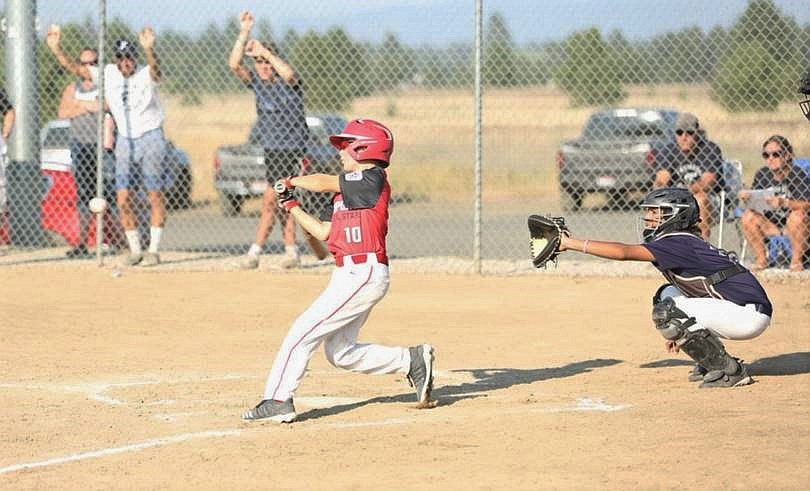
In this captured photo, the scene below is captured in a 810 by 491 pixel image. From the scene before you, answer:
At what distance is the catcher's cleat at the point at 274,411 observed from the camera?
6.78 metres

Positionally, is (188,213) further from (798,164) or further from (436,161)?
(798,164)

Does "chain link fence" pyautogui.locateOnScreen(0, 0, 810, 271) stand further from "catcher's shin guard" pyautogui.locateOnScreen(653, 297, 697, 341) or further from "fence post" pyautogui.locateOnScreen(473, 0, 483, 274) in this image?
"catcher's shin guard" pyautogui.locateOnScreen(653, 297, 697, 341)

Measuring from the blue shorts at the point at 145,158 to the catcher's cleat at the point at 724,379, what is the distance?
7125mm

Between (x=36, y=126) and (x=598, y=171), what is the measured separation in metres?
7.91

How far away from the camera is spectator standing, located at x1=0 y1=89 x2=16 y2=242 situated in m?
14.2

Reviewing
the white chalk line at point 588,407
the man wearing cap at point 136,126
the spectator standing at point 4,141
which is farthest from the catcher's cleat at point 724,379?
the spectator standing at point 4,141

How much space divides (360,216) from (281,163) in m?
6.42

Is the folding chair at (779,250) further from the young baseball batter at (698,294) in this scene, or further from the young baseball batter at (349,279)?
the young baseball batter at (349,279)

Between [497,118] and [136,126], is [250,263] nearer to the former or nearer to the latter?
[136,126]

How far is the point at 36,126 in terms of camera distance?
15109mm

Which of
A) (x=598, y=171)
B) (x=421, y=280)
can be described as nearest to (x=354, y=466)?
(x=421, y=280)

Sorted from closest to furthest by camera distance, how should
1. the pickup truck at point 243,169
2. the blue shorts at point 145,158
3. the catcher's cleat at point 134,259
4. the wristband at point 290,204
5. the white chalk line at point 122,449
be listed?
the white chalk line at point 122,449
the wristband at point 290,204
the blue shorts at point 145,158
the catcher's cleat at point 134,259
the pickup truck at point 243,169

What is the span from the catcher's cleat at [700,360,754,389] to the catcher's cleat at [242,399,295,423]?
251cm

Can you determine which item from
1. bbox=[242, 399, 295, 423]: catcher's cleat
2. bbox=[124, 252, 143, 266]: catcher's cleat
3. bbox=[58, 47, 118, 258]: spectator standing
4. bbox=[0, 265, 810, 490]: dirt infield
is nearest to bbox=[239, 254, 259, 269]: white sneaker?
bbox=[124, 252, 143, 266]: catcher's cleat
